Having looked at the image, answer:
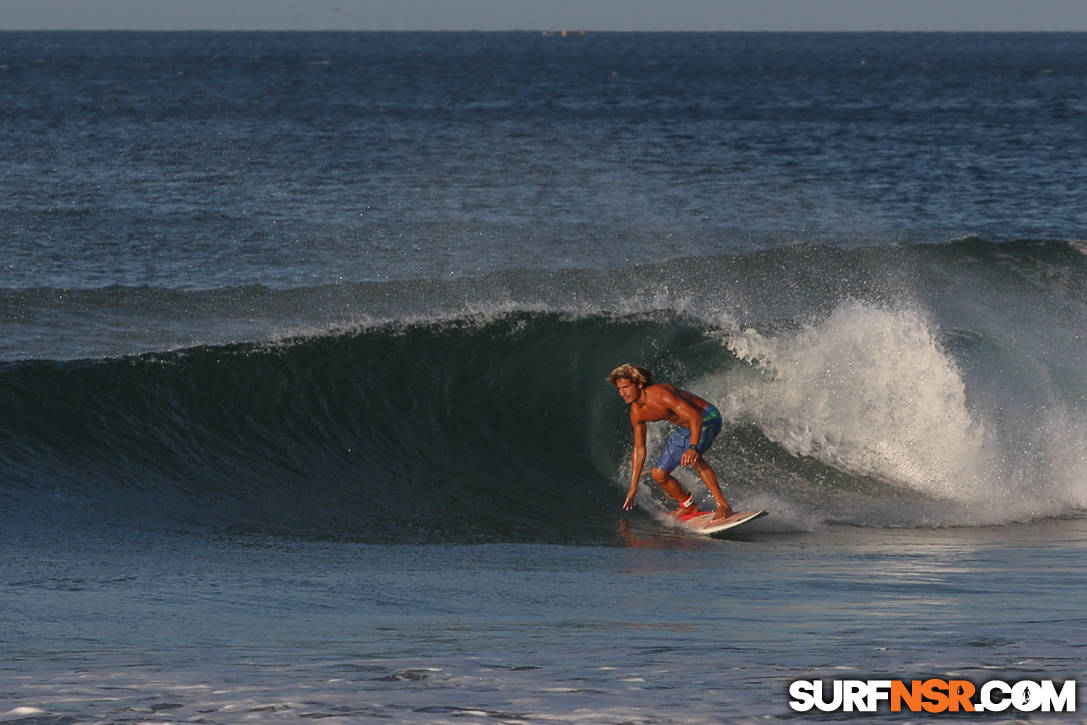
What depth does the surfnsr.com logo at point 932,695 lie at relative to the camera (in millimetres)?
4348

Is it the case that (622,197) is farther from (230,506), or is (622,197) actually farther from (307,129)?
(307,129)

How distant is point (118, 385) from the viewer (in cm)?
1266

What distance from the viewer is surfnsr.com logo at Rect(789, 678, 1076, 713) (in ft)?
14.3

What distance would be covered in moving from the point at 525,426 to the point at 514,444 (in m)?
0.40

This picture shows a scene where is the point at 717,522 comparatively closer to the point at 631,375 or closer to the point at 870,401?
the point at 631,375

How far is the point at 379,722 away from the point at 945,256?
19.8 metres

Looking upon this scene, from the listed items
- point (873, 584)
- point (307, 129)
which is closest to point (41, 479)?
point (873, 584)

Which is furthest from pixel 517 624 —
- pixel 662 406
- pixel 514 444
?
pixel 514 444

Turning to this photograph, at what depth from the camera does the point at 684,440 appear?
31.2 feet

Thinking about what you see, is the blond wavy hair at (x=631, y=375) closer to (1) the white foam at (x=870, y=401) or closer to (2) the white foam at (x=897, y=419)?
(2) the white foam at (x=897, y=419)

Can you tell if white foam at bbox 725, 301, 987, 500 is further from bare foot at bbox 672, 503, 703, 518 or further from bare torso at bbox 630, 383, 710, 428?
bare torso at bbox 630, 383, 710, 428

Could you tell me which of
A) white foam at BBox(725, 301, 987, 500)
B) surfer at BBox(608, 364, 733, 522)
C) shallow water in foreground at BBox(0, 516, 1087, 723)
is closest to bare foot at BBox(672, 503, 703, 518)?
surfer at BBox(608, 364, 733, 522)

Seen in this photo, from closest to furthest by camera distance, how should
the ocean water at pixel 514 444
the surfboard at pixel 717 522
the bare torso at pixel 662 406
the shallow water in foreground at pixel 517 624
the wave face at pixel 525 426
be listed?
the shallow water in foreground at pixel 517 624
the ocean water at pixel 514 444
the surfboard at pixel 717 522
the bare torso at pixel 662 406
the wave face at pixel 525 426

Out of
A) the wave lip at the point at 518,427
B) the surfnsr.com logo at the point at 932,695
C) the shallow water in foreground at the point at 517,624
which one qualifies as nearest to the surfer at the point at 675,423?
the shallow water in foreground at the point at 517,624
